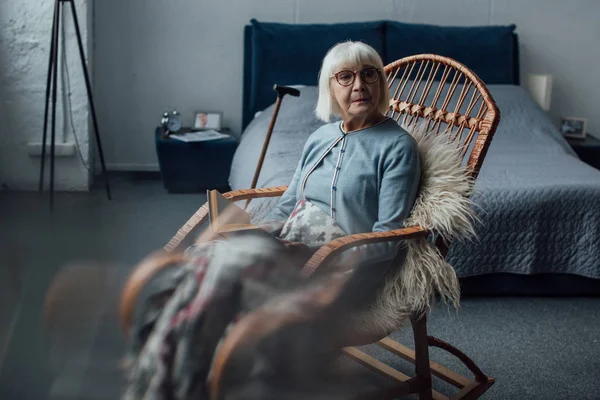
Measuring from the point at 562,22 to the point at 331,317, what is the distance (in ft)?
12.5

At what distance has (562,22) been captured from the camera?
14.5 ft

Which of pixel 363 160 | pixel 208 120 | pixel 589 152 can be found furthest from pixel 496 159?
pixel 208 120

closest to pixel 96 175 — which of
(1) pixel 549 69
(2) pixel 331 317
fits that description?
(1) pixel 549 69

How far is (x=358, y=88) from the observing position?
5.47 ft

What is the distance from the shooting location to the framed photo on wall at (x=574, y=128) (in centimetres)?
425

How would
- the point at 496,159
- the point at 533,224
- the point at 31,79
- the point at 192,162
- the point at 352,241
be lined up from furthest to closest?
the point at 192,162 < the point at 31,79 < the point at 496,159 < the point at 533,224 < the point at 352,241

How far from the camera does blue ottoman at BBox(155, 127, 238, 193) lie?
3910 mm

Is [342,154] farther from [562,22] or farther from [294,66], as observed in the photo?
[562,22]

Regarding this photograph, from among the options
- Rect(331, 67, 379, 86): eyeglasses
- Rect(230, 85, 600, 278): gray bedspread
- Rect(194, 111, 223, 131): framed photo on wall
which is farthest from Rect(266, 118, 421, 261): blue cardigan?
Rect(194, 111, 223, 131): framed photo on wall

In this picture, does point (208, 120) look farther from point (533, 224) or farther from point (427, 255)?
point (427, 255)

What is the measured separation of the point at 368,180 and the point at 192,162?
2394mm

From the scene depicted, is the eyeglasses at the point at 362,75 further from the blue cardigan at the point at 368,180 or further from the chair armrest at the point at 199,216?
the chair armrest at the point at 199,216

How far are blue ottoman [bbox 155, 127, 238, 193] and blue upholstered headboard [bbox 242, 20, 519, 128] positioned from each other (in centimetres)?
34

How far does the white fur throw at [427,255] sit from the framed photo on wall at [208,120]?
2.69 meters
